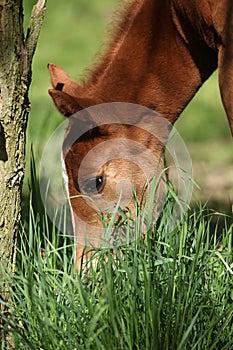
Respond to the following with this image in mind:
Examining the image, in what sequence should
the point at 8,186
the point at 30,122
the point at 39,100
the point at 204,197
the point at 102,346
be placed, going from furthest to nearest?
the point at 39,100, the point at 30,122, the point at 204,197, the point at 8,186, the point at 102,346

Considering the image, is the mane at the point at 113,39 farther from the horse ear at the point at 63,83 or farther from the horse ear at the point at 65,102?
the horse ear at the point at 65,102

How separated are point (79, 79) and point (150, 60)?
0.37m

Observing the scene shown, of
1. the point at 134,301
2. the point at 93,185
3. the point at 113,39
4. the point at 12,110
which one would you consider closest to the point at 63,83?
the point at 113,39

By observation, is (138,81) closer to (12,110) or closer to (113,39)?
(113,39)

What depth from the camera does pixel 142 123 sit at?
11.6 ft

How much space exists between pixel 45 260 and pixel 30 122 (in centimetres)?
363

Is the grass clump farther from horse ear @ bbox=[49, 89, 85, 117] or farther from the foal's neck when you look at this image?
the foal's neck

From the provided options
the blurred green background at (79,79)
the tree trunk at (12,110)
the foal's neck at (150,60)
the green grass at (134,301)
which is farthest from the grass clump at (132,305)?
the foal's neck at (150,60)

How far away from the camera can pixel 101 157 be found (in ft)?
11.1

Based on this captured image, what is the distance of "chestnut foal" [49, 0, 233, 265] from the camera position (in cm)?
333

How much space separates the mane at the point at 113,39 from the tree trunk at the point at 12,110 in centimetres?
87

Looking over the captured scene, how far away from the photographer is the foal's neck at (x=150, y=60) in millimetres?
3512

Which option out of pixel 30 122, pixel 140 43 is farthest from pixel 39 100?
pixel 140 43

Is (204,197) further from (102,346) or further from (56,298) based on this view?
(102,346)
